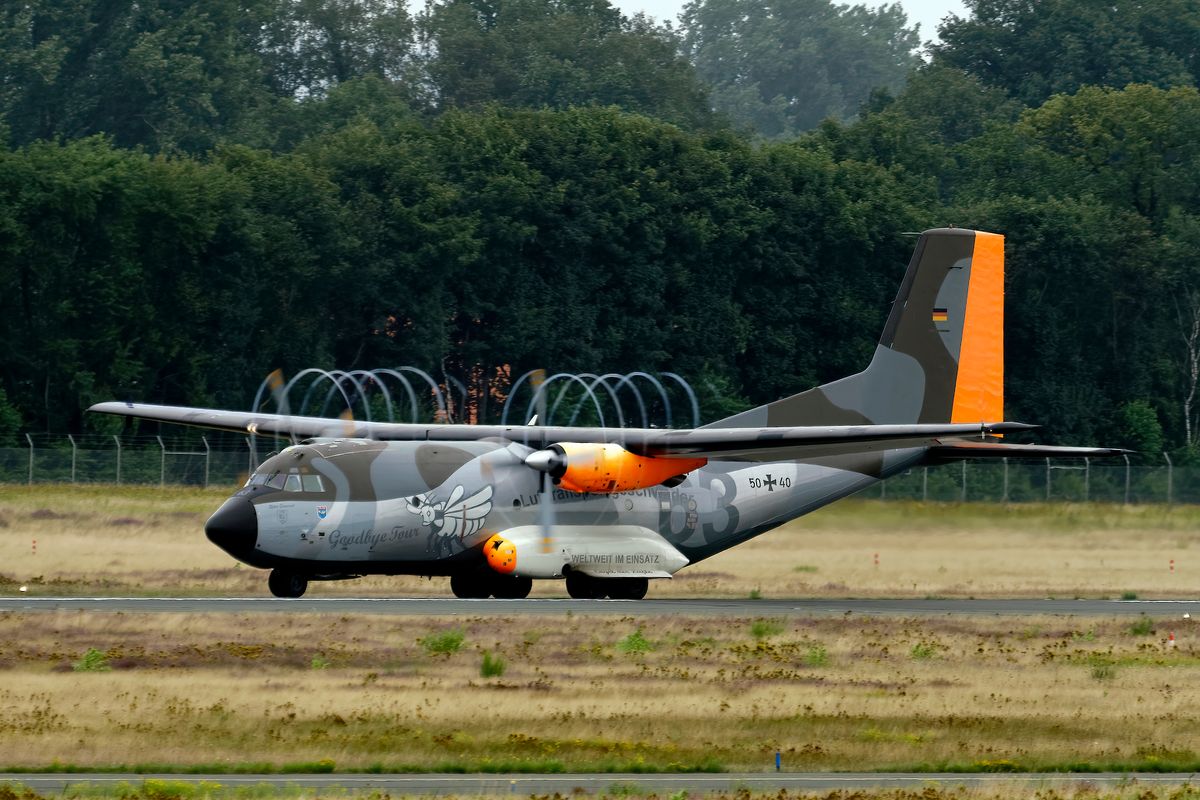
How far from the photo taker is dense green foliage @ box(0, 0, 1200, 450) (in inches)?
2516

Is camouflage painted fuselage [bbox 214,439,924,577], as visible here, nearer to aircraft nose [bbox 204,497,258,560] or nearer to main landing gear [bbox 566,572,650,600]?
aircraft nose [bbox 204,497,258,560]

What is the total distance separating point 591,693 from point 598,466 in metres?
9.39

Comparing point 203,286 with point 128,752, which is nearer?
point 128,752

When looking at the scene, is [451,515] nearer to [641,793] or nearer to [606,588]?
[606,588]

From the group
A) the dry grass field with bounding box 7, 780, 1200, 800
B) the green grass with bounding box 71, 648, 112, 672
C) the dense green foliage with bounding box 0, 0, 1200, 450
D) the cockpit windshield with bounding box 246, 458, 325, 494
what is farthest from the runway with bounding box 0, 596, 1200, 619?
the dense green foliage with bounding box 0, 0, 1200, 450

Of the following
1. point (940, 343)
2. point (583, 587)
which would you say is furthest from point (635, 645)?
point (940, 343)

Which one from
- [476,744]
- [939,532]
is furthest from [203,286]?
[476,744]

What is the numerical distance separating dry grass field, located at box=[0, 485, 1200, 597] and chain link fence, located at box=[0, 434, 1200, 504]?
3.49 meters

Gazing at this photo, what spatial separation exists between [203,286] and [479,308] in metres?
9.40

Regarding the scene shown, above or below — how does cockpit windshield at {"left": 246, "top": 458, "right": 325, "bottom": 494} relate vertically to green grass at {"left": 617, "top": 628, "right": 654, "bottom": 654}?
above

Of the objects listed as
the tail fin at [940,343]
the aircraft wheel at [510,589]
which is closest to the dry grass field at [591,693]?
the aircraft wheel at [510,589]

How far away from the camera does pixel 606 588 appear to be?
37.5 metres

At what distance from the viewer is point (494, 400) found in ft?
223

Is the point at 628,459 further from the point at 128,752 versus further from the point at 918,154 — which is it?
the point at 918,154
